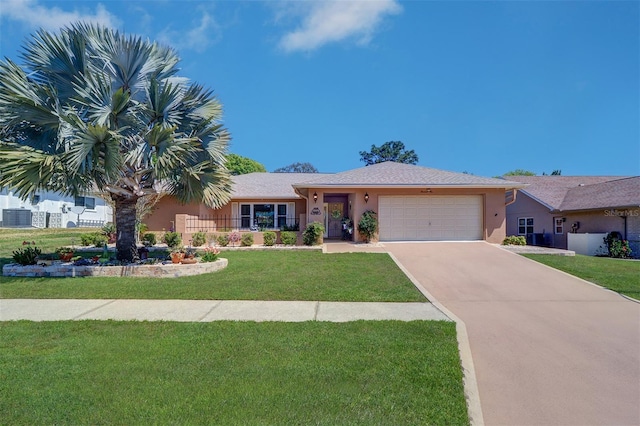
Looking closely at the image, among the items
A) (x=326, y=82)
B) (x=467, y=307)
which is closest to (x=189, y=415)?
(x=467, y=307)

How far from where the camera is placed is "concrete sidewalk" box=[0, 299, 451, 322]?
561 cm

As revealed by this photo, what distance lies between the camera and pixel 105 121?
28.8 ft

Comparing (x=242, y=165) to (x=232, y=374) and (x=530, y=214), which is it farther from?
(x=232, y=374)

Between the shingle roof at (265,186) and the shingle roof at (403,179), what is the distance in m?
3.03

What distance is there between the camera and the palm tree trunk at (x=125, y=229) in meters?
10.3

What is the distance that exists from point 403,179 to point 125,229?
464 inches

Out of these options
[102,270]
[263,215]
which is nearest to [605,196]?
[263,215]

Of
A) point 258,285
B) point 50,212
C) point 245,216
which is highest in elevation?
point 50,212

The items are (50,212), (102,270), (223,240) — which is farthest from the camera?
(50,212)

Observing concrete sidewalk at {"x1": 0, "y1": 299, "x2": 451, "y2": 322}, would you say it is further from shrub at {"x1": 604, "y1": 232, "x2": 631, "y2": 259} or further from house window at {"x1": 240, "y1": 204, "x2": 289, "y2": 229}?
shrub at {"x1": 604, "y1": 232, "x2": 631, "y2": 259}

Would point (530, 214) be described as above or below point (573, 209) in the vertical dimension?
below

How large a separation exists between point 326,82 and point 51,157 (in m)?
14.6

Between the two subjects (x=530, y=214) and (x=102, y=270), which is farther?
(x=530, y=214)

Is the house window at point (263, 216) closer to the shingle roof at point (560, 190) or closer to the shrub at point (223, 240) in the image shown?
the shrub at point (223, 240)
